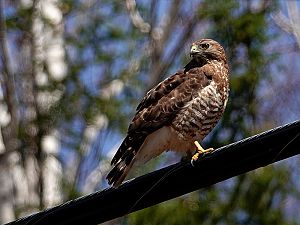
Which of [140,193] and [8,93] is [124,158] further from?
[8,93]

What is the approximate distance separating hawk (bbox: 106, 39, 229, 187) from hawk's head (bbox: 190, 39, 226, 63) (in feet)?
0.69

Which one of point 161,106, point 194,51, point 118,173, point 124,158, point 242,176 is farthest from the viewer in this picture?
point 242,176

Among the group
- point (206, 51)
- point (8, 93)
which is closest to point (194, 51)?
point (206, 51)

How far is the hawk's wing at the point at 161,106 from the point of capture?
23.1ft

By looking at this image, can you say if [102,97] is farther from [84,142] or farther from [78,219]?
[78,219]

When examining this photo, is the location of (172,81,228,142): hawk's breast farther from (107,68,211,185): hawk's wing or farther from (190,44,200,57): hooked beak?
(190,44,200,57): hooked beak

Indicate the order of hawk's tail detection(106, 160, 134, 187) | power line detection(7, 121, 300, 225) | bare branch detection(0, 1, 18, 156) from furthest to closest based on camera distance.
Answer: bare branch detection(0, 1, 18, 156) < hawk's tail detection(106, 160, 134, 187) < power line detection(7, 121, 300, 225)

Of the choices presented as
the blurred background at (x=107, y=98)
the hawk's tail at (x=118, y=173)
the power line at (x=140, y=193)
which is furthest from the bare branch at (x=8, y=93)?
the power line at (x=140, y=193)

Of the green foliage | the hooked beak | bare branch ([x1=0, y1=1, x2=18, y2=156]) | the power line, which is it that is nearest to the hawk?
the hooked beak

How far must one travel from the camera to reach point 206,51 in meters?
7.78

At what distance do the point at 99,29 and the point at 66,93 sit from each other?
946 millimetres

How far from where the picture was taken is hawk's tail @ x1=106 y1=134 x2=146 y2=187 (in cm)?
657

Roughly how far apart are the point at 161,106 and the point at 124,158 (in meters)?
0.49

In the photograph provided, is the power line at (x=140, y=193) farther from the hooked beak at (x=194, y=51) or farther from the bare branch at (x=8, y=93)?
the bare branch at (x=8, y=93)
